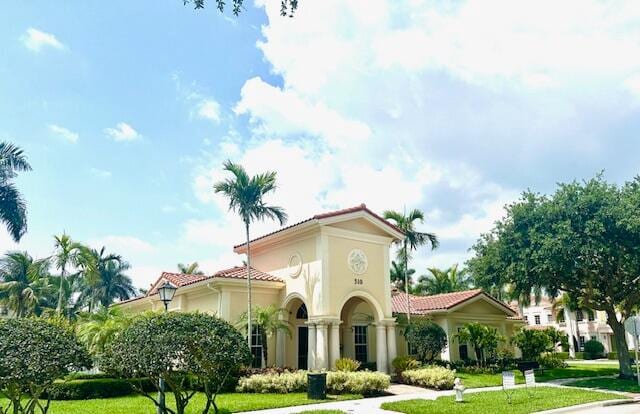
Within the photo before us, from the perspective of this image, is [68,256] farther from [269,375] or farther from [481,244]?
[481,244]

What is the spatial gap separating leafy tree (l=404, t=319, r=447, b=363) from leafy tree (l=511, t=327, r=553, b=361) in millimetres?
7222

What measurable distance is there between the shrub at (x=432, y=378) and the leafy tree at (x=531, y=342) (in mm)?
11015

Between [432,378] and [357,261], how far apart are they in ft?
19.9

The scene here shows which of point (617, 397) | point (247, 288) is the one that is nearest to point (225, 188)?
point (247, 288)

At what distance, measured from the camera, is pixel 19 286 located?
4003 centimetres

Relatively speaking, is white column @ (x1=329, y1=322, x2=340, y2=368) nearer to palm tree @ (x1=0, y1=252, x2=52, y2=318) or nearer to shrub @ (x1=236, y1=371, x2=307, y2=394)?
shrub @ (x1=236, y1=371, x2=307, y2=394)

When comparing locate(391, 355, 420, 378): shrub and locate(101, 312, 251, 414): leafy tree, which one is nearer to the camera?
locate(101, 312, 251, 414): leafy tree

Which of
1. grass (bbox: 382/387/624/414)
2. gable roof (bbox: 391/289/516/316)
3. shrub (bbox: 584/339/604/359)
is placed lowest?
shrub (bbox: 584/339/604/359)

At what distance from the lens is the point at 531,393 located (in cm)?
1886

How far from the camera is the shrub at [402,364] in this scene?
23562mm

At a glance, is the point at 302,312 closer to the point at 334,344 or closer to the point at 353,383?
the point at 334,344

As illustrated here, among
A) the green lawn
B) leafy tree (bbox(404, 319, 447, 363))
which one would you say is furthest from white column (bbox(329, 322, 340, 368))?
the green lawn

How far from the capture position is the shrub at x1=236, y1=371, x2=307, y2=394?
19.4 m

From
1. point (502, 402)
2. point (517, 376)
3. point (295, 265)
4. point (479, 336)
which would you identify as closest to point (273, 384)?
point (295, 265)
